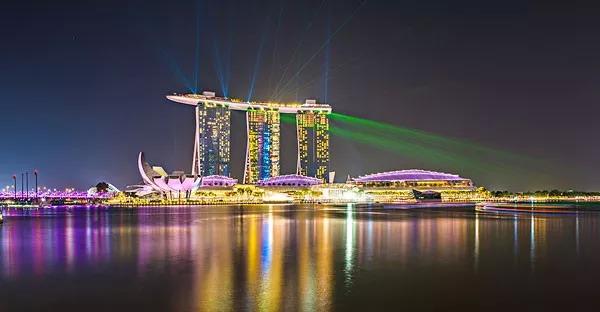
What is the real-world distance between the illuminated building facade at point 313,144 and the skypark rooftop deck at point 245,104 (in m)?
1.95

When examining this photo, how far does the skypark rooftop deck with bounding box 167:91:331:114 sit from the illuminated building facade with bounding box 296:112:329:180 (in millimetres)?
1950

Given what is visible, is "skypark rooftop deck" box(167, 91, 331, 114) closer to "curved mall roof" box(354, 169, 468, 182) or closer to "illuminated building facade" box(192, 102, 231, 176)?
"illuminated building facade" box(192, 102, 231, 176)

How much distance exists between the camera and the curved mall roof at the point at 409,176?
127188 millimetres

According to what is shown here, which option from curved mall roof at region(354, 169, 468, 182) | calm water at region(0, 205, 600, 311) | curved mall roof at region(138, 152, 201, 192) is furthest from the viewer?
curved mall roof at region(354, 169, 468, 182)

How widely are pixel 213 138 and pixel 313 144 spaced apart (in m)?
30.0

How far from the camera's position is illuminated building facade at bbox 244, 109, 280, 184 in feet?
508

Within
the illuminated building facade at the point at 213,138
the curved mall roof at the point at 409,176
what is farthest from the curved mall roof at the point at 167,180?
the curved mall roof at the point at 409,176

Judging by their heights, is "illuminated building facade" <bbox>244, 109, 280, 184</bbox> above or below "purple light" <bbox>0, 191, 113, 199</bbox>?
above

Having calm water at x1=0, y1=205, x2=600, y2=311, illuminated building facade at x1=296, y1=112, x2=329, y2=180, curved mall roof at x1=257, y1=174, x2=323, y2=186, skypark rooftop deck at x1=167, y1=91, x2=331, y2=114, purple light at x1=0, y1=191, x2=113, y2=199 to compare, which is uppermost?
skypark rooftop deck at x1=167, y1=91, x2=331, y2=114

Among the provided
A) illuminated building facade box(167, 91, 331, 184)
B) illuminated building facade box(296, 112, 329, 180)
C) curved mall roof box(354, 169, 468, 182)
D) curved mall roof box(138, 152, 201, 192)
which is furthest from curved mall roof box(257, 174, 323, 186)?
curved mall roof box(138, 152, 201, 192)

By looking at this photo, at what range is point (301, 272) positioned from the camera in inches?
624

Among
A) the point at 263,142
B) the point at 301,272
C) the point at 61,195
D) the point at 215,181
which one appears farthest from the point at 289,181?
the point at 301,272

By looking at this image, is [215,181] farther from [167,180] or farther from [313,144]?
[313,144]

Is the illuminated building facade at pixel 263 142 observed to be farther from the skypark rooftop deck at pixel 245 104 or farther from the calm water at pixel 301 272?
the calm water at pixel 301 272
